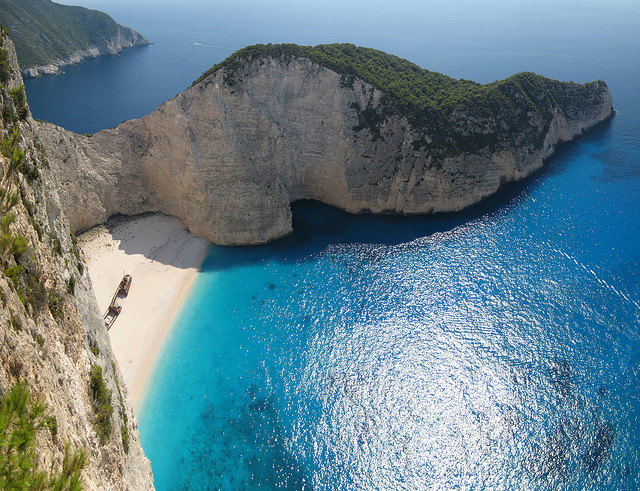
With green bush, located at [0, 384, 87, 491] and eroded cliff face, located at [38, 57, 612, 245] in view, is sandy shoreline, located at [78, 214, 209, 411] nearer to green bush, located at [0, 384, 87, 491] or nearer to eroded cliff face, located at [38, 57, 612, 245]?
eroded cliff face, located at [38, 57, 612, 245]

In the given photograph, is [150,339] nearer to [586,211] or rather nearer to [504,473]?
[504,473]

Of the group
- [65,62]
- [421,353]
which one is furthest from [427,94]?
[65,62]

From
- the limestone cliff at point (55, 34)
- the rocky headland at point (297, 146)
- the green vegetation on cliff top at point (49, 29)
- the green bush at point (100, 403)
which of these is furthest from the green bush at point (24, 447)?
the green vegetation on cliff top at point (49, 29)

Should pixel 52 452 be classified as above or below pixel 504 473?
above

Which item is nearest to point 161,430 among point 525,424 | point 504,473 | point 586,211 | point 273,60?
point 504,473

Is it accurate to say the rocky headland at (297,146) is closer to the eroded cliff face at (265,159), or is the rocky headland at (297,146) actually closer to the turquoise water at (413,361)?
the eroded cliff face at (265,159)
